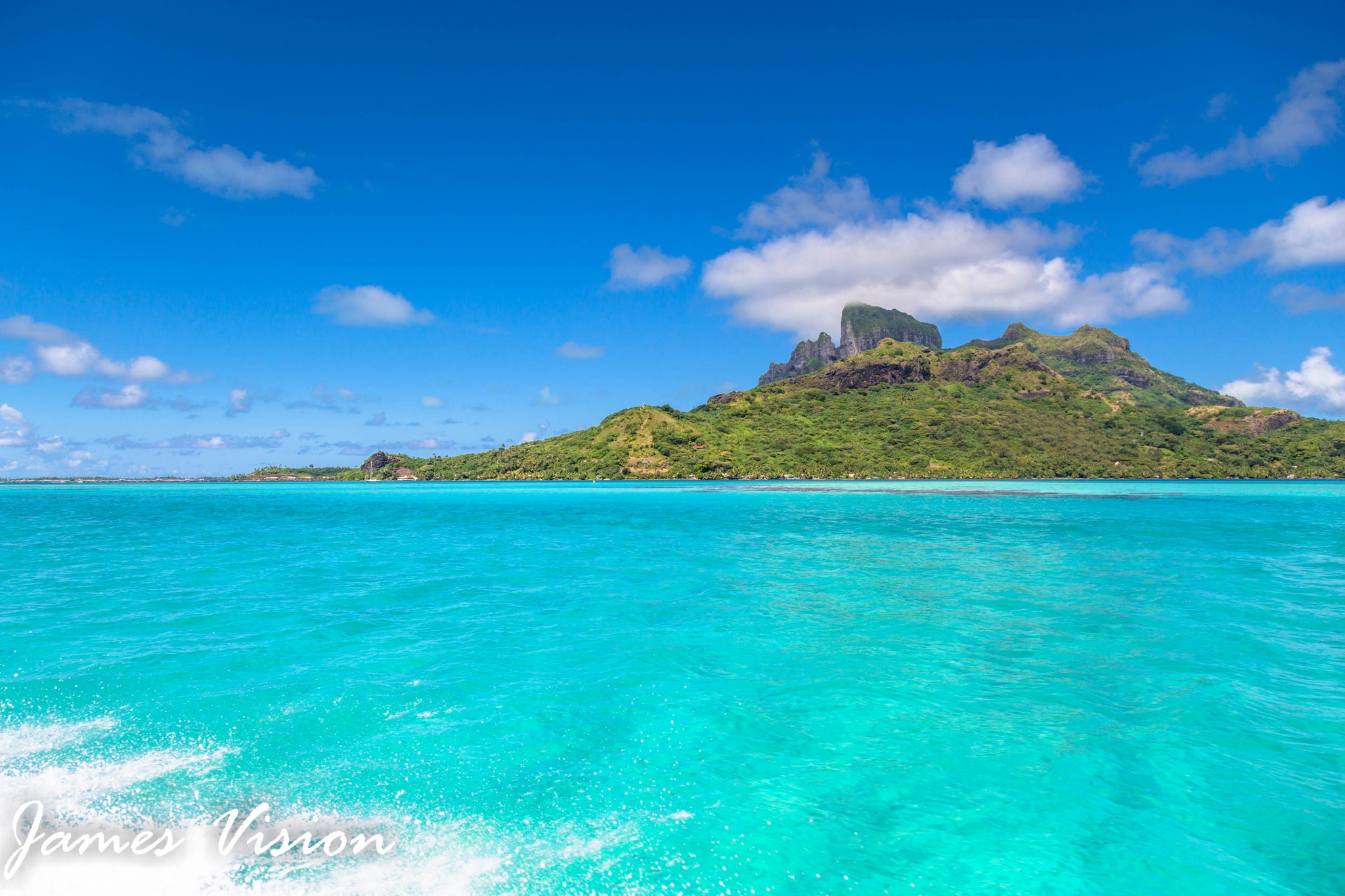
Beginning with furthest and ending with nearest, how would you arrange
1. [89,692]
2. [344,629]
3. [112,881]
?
1. [344,629]
2. [89,692]
3. [112,881]

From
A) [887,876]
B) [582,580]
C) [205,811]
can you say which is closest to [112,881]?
[205,811]

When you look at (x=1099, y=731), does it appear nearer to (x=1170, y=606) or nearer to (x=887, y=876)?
(x=887, y=876)

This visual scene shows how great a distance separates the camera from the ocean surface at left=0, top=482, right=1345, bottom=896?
709 centimetres

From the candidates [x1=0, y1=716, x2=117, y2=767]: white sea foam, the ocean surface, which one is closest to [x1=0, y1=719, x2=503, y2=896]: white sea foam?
the ocean surface

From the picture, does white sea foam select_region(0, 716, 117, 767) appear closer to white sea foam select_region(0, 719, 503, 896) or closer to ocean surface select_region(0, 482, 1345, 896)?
ocean surface select_region(0, 482, 1345, 896)

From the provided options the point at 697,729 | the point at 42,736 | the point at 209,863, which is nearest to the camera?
the point at 209,863

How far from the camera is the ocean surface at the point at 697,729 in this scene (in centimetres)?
709

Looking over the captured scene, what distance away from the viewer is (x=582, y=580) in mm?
27078

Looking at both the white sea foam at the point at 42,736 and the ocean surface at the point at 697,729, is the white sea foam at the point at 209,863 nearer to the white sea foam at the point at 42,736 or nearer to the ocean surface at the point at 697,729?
the ocean surface at the point at 697,729

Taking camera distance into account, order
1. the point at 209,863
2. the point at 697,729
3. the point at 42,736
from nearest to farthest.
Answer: the point at 209,863 → the point at 42,736 → the point at 697,729

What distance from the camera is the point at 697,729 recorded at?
1096 cm

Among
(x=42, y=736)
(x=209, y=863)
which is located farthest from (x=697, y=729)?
(x=42, y=736)

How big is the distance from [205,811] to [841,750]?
8776mm

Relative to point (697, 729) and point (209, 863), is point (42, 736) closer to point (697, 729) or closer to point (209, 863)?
point (209, 863)
